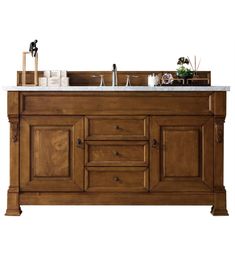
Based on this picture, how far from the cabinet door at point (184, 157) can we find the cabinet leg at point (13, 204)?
1.06m

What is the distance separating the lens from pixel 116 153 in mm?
5090

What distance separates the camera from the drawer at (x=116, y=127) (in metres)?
5.08

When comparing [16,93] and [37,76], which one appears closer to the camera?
[16,93]

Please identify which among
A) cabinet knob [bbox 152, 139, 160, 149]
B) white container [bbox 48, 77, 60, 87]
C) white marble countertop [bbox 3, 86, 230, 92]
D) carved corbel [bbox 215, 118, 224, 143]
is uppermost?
white container [bbox 48, 77, 60, 87]

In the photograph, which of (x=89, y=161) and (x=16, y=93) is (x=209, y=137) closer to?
(x=89, y=161)

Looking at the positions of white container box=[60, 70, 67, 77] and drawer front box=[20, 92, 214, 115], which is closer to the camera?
drawer front box=[20, 92, 214, 115]

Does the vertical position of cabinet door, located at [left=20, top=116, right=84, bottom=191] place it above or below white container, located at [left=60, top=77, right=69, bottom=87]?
below

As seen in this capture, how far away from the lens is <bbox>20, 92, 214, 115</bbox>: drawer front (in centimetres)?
507
